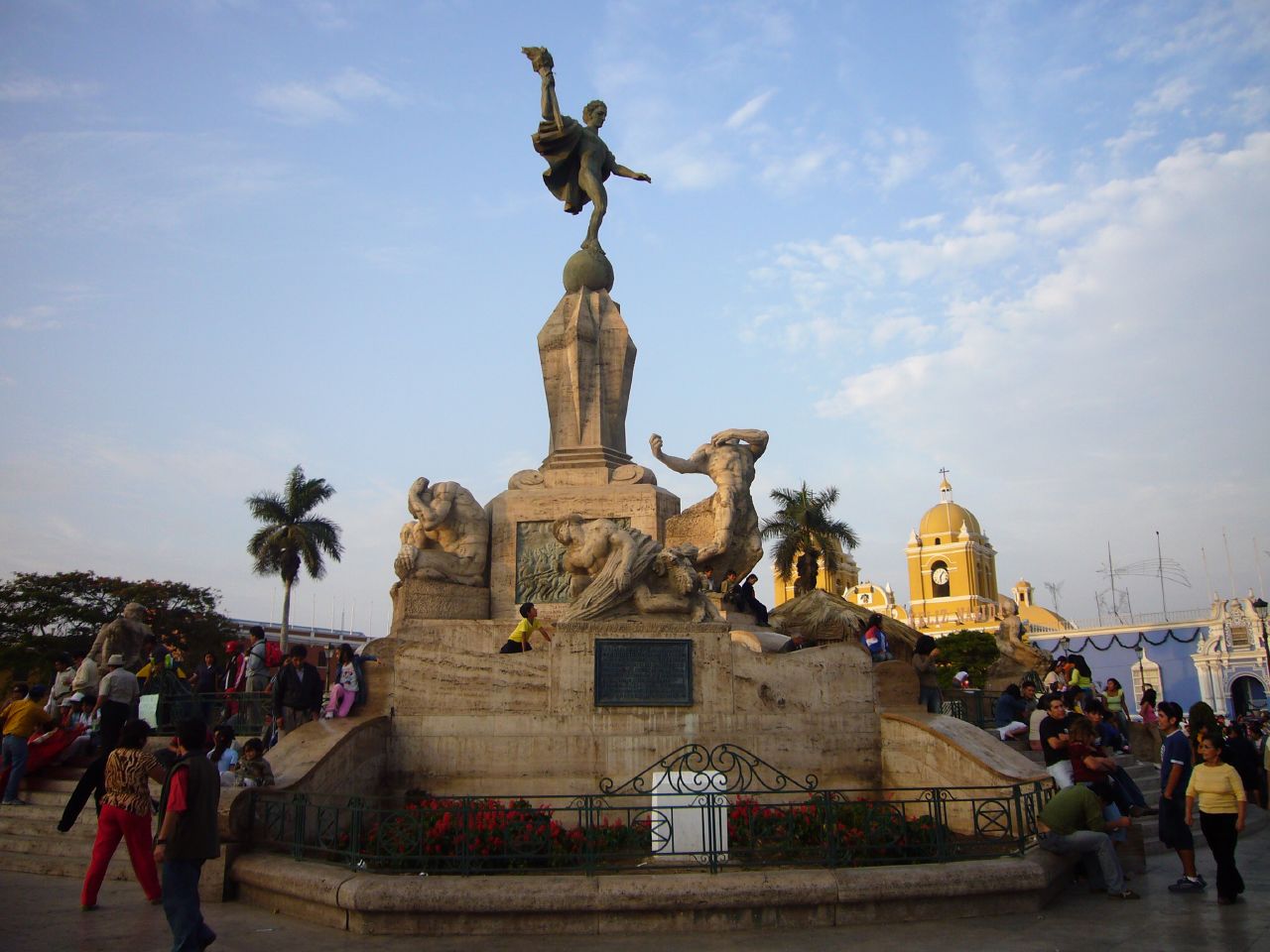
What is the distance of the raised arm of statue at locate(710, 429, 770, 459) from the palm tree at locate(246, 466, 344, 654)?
29507 millimetres

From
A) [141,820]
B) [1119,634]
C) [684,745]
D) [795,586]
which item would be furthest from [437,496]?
[1119,634]

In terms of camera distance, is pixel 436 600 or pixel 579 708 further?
pixel 436 600

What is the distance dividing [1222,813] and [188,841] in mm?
6648

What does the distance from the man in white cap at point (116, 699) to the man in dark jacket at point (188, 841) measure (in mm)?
4964

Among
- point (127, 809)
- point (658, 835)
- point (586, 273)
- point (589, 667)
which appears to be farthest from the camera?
point (586, 273)

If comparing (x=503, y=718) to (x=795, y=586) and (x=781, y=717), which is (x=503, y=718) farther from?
(x=795, y=586)

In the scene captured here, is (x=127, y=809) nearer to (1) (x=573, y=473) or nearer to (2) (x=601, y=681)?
(2) (x=601, y=681)

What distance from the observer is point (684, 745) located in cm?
909

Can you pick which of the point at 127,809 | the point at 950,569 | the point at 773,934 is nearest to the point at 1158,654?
the point at 950,569

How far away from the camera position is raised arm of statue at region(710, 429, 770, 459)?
13.1 meters

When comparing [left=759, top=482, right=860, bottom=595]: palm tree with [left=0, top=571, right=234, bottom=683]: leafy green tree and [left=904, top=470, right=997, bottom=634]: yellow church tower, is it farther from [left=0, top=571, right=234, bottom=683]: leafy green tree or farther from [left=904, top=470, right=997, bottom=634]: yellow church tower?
[left=904, top=470, right=997, bottom=634]: yellow church tower

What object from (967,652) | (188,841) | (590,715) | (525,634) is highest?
(967,652)

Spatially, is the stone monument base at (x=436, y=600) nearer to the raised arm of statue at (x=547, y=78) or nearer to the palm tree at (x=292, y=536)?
the raised arm of statue at (x=547, y=78)

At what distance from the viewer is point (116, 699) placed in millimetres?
10773
